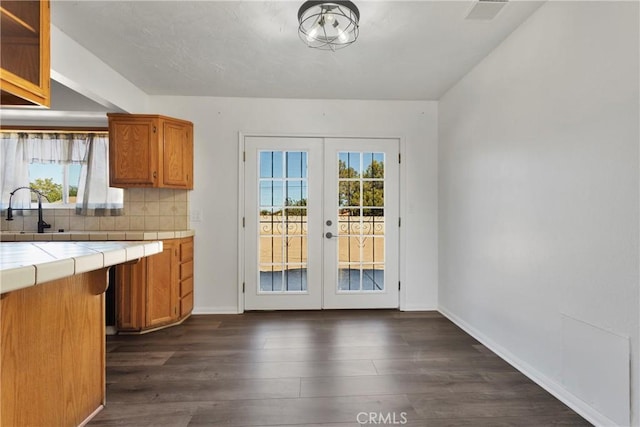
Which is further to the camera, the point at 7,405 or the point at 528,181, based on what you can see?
the point at 528,181

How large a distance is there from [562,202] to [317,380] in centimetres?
184

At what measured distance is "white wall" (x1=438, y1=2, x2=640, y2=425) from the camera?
145 cm

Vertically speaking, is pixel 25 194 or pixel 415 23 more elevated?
pixel 415 23

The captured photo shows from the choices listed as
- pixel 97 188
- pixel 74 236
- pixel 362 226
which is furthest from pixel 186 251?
pixel 362 226

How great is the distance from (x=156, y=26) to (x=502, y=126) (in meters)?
2.59

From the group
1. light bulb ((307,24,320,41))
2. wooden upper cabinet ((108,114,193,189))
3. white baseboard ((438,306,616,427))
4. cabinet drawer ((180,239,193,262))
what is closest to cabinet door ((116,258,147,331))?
cabinet drawer ((180,239,193,262))

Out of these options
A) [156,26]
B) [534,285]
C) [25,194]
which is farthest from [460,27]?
[25,194]

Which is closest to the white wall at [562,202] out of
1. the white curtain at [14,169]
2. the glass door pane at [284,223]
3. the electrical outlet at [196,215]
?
the glass door pane at [284,223]

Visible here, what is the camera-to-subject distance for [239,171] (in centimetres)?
341

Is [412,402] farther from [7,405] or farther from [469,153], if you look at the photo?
[469,153]

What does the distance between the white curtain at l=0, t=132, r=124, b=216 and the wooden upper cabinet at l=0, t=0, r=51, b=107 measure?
1.76m

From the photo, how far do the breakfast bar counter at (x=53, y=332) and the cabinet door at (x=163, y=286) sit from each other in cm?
117

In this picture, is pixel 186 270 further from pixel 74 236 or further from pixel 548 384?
pixel 548 384

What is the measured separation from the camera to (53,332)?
140 cm
